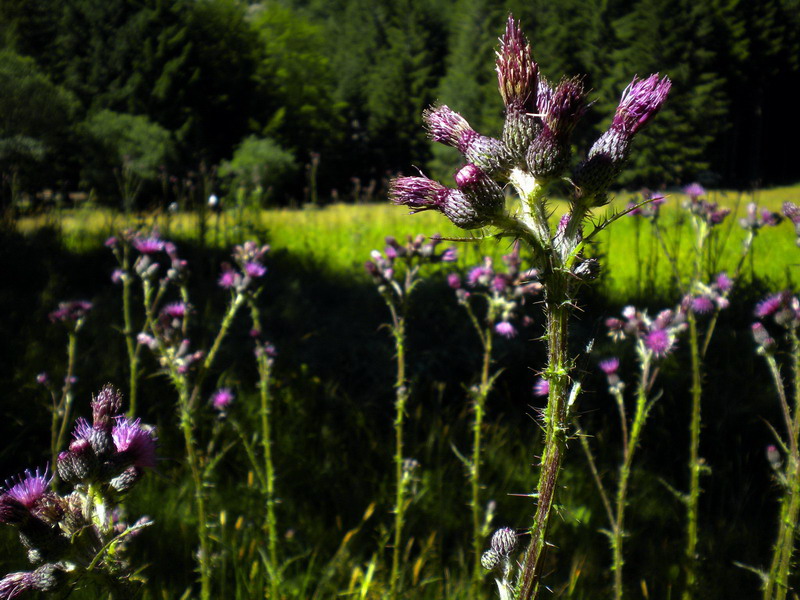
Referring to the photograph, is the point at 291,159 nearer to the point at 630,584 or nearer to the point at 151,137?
the point at 151,137

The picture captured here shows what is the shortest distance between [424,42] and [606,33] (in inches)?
402

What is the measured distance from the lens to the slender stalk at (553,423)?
1.94 feet

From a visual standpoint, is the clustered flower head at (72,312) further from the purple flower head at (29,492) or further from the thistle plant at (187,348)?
the purple flower head at (29,492)

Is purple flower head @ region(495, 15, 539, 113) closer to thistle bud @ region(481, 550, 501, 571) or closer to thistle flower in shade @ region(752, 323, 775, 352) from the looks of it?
thistle bud @ region(481, 550, 501, 571)

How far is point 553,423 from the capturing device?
594 millimetres

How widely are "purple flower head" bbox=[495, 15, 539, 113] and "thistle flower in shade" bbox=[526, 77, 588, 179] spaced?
24mm

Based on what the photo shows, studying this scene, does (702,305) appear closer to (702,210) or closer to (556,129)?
(702,210)

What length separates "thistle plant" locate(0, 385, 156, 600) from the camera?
0.71m

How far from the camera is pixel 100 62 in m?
14.3

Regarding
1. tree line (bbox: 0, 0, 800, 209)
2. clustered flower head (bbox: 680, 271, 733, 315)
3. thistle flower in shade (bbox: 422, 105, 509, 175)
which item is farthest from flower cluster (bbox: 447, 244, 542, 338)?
tree line (bbox: 0, 0, 800, 209)

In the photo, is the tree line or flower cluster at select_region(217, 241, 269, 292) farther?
the tree line

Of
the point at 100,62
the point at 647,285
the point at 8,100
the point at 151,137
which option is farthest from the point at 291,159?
the point at 647,285

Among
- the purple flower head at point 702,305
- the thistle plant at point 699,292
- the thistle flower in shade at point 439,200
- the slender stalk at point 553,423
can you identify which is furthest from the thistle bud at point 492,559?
the purple flower head at point 702,305

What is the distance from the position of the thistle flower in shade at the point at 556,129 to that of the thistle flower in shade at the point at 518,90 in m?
0.01
